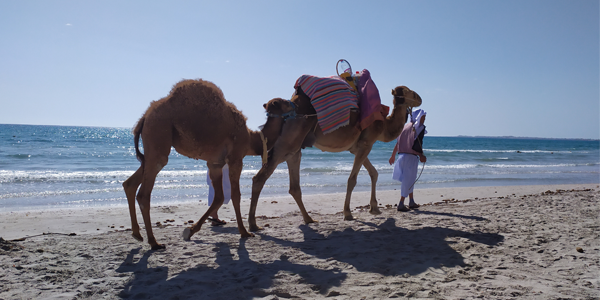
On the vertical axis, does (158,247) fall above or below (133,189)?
below

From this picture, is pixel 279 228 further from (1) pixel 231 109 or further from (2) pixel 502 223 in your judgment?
(2) pixel 502 223

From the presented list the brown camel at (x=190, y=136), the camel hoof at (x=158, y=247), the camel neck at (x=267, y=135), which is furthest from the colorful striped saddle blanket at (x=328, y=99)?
the camel hoof at (x=158, y=247)

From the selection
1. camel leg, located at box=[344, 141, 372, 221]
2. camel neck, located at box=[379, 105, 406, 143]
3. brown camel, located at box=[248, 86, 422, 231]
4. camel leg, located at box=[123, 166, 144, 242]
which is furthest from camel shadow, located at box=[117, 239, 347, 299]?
camel neck, located at box=[379, 105, 406, 143]

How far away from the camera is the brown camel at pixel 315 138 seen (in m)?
5.71

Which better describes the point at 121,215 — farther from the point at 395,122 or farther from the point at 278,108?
the point at 395,122

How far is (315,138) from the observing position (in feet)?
20.1

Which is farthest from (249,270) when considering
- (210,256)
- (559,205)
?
(559,205)

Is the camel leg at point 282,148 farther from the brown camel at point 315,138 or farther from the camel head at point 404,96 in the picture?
the camel head at point 404,96

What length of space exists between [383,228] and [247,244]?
2.10 meters

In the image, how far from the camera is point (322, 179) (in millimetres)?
15727

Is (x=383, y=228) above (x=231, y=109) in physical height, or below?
below

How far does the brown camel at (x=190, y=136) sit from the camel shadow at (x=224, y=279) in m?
0.81

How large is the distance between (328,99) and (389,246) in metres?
2.36

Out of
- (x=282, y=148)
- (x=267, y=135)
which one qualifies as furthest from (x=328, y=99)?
(x=267, y=135)
